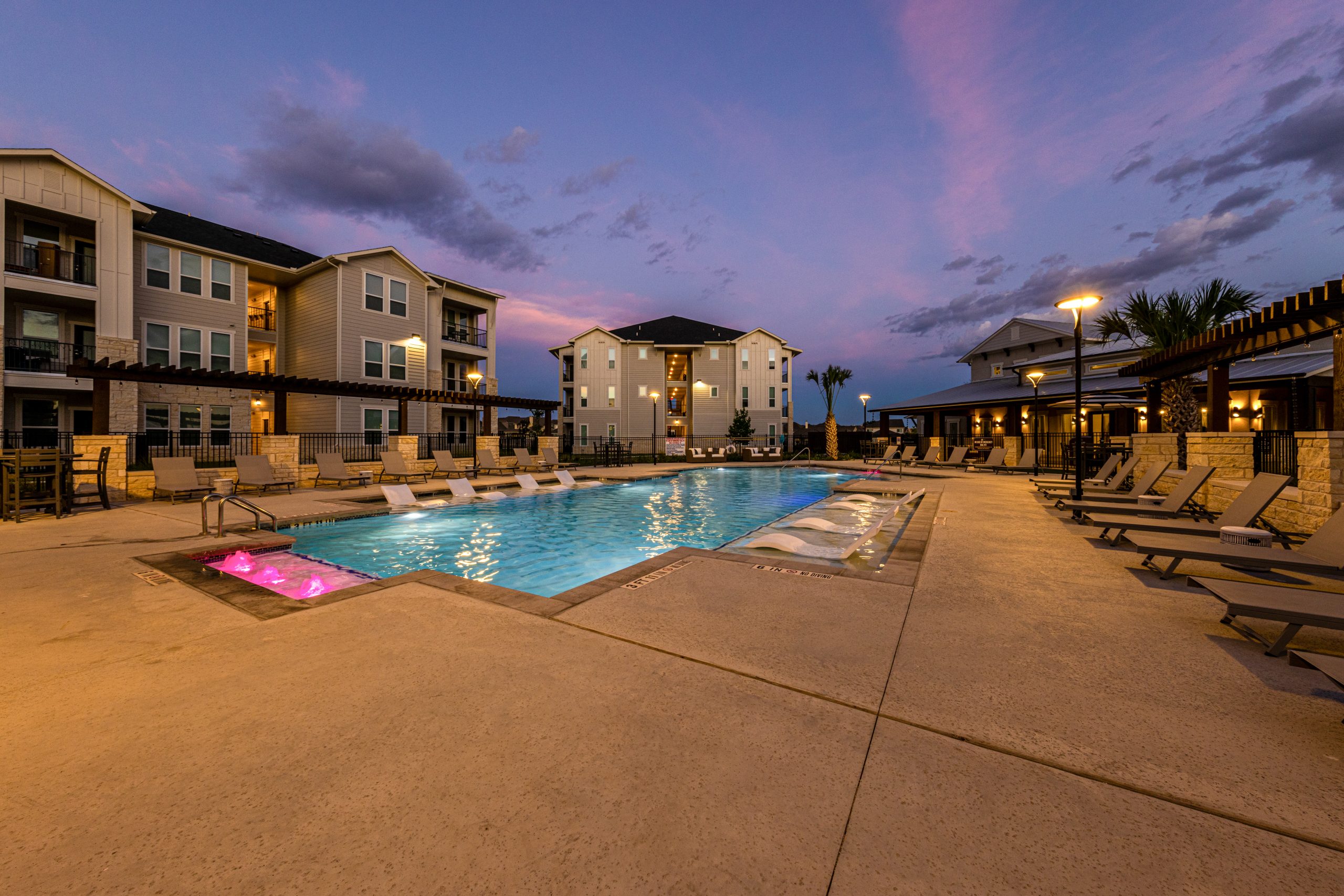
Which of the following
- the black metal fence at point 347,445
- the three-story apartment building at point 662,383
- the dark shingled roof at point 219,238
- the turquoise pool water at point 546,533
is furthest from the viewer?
the three-story apartment building at point 662,383

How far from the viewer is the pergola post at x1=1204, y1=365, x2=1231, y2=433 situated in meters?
9.70

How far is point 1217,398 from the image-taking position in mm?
9852

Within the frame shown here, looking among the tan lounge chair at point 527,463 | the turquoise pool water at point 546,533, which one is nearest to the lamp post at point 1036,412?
the turquoise pool water at point 546,533

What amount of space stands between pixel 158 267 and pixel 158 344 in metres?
3.12

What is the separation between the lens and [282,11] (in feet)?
107

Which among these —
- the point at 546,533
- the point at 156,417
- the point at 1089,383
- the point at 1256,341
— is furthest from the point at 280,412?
the point at 1089,383

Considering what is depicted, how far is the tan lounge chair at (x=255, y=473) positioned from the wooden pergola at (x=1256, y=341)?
20.5 metres

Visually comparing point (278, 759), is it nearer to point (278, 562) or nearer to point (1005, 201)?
point (278, 562)

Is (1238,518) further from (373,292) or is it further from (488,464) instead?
(373,292)

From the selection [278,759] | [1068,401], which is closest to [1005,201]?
[1068,401]

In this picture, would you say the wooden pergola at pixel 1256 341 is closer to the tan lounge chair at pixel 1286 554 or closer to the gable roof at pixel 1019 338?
the tan lounge chair at pixel 1286 554

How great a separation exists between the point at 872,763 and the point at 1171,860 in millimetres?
982

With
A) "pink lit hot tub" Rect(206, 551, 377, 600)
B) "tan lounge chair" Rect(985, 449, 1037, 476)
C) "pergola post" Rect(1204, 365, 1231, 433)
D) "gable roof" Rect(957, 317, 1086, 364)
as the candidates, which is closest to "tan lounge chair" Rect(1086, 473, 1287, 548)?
"pergola post" Rect(1204, 365, 1231, 433)

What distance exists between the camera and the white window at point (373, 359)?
78.1 ft
